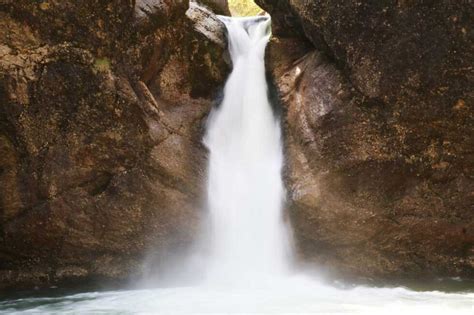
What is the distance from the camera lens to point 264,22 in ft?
38.7

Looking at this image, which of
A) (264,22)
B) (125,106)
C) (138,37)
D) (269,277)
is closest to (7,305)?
(125,106)

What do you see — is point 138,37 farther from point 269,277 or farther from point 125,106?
point 269,277

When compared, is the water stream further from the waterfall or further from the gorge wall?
the gorge wall

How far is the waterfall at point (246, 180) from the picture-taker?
9.39 metres

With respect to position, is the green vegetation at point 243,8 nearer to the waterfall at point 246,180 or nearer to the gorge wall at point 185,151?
the waterfall at point 246,180

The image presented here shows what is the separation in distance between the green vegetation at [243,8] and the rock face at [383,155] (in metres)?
12.6

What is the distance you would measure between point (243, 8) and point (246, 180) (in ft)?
45.9

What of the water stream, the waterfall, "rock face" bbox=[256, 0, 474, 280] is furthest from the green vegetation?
"rock face" bbox=[256, 0, 474, 280]

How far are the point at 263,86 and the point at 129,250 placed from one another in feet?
14.7

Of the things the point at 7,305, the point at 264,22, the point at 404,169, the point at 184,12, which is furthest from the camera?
the point at 264,22

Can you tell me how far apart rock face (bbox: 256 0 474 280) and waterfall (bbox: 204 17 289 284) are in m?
0.57

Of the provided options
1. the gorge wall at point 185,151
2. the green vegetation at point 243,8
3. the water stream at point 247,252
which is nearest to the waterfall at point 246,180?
the water stream at point 247,252

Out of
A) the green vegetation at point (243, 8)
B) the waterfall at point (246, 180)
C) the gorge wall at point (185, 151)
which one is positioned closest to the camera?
the gorge wall at point (185, 151)

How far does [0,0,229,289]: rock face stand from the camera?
8508 millimetres
